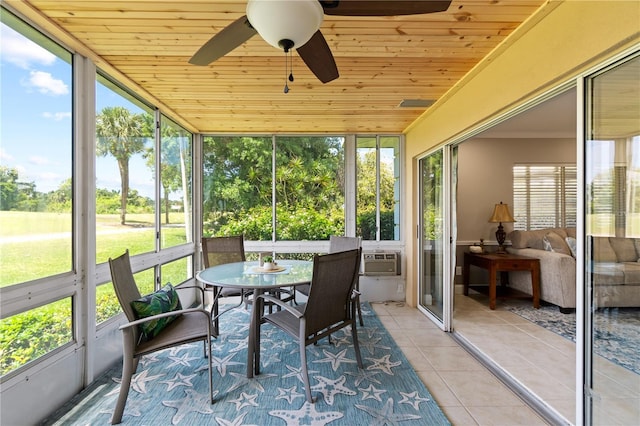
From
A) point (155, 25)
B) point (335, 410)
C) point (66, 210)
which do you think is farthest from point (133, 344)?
point (155, 25)

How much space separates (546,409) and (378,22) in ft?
9.06

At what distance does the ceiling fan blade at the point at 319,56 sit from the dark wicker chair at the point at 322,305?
3.90ft

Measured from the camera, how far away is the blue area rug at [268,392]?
1833 millimetres

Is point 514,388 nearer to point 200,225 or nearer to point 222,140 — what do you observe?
point 200,225

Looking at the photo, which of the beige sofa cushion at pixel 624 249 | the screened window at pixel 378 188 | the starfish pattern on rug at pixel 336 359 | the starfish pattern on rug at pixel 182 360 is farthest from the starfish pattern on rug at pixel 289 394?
the screened window at pixel 378 188

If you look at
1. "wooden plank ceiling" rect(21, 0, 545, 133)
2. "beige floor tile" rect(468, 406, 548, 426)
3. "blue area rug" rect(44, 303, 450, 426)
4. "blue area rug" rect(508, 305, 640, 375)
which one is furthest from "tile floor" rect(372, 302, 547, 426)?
"wooden plank ceiling" rect(21, 0, 545, 133)

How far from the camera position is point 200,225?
14.4 feet

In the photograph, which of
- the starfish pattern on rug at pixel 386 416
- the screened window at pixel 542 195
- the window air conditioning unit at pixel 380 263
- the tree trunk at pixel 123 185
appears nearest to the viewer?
the starfish pattern on rug at pixel 386 416

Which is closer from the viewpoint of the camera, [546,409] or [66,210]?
[546,409]

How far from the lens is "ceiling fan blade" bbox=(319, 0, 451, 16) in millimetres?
1235

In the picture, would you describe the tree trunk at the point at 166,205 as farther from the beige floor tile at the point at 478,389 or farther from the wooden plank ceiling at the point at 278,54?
the beige floor tile at the point at 478,389

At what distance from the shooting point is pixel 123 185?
8.98 ft

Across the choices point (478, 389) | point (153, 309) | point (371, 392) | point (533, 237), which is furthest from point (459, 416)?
point (533, 237)

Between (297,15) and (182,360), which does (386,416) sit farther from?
(297,15)
